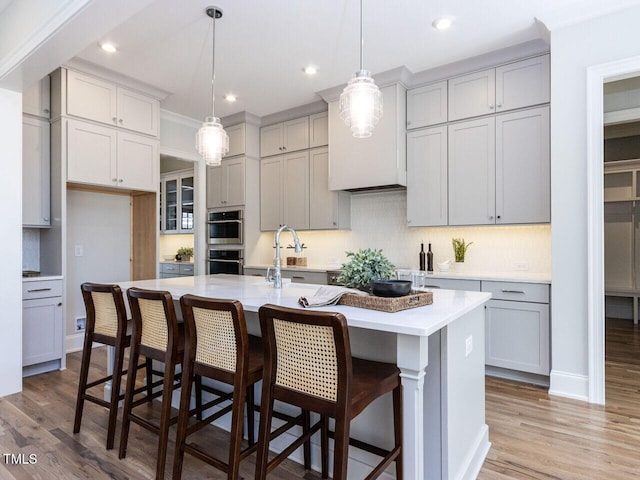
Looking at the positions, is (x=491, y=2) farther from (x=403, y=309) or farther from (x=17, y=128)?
(x=17, y=128)

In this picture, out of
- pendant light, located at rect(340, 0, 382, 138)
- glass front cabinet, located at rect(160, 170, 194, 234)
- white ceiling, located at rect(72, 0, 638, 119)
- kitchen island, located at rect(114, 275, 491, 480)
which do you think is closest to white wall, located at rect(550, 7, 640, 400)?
white ceiling, located at rect(72, 0, 638, 119)

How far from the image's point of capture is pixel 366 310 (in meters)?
1.71

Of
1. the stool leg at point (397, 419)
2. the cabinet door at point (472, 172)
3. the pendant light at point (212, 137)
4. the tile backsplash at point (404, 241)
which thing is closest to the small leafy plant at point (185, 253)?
the tile backsplash at point (404, 241)

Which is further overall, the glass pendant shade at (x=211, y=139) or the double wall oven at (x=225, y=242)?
the double wall oven at (x=225, y=242)

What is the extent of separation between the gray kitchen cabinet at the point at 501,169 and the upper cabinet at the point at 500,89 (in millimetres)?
101

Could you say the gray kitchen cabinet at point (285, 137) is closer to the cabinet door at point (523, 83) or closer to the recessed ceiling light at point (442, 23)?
the recessed ceiling light at point (442, 23)

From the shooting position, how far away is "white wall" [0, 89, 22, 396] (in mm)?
2998

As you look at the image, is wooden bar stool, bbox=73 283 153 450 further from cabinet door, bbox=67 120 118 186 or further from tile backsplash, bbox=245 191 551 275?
tile backsplash, bbox=245 191 551 275

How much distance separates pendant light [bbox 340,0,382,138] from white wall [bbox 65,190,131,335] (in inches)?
143

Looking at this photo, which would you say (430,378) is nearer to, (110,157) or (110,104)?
(110,157)

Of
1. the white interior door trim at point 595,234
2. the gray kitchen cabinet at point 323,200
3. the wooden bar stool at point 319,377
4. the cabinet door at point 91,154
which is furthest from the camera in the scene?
the gray kitchen cabinet at point 323,200

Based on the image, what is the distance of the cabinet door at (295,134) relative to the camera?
16.0ft

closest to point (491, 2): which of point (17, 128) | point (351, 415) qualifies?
point (351, 415)

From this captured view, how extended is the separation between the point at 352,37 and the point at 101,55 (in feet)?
7.74
